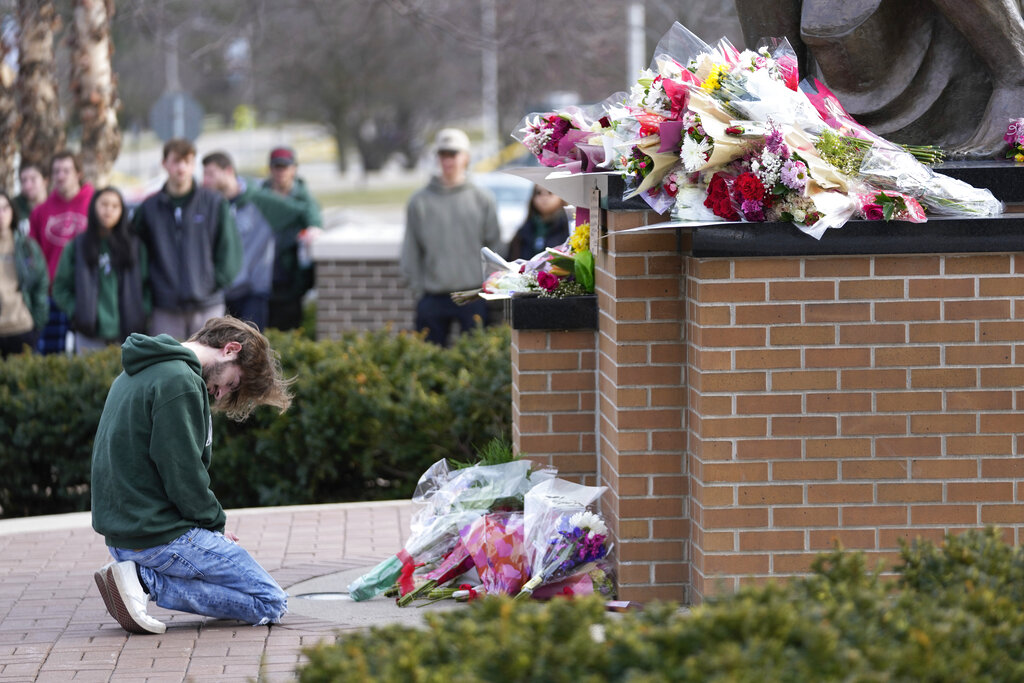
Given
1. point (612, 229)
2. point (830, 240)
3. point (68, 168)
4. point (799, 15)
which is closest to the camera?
point (830, 240)

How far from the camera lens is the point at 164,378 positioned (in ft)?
16.3

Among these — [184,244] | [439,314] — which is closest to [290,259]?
[439,314]

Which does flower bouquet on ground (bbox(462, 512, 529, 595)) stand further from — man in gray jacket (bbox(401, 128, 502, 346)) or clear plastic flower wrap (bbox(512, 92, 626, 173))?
man in gray jacket (bbox(401, 128, 502, 346))

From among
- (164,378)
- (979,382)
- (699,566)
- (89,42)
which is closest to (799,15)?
(979,382)

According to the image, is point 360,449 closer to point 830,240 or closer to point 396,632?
point 830,240

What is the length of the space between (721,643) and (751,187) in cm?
218

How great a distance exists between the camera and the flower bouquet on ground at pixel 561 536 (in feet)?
16.2

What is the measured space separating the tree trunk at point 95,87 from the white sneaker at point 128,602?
7.38 m

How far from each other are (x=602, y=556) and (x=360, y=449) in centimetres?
301

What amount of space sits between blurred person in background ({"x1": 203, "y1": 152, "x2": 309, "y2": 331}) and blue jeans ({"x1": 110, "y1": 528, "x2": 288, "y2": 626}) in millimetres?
5453

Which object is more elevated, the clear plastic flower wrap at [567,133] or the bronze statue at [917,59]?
the bronze statue at [917,59]

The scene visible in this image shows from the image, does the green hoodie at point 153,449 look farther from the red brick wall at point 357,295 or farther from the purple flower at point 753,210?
the red brick wall at point 357,295

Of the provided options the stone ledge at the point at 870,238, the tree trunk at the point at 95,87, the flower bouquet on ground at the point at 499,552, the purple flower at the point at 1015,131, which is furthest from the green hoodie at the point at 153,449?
the tree trunk at the point at 95,87

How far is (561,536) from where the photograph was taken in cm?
495
